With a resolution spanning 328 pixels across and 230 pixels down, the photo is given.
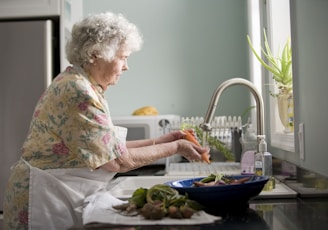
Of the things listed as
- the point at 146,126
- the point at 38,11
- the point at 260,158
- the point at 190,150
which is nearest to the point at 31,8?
the point at 38,11

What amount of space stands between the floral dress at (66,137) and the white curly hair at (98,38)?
6 centimetres

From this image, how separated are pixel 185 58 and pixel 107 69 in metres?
1.95

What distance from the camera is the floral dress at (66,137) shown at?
142 cm

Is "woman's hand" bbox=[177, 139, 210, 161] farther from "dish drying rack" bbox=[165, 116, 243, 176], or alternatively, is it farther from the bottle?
"dish drying rack" bbox=[165, 116, 243, 176]

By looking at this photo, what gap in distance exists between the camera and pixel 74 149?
4.82 ft

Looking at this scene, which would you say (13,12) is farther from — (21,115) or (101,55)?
(101,55)

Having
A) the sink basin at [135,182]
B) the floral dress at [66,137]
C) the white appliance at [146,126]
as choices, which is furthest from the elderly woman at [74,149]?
the white appliance at [146,126]

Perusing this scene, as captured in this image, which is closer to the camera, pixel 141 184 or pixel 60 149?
pixel 60 149

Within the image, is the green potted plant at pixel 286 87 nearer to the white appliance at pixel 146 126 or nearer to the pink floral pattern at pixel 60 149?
the white appliance at pixel 146 126

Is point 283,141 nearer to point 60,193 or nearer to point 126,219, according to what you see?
point 60,193

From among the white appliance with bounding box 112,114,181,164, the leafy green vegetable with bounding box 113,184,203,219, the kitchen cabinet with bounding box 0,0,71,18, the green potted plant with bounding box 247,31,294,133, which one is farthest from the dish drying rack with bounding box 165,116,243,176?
the leafy green vegetable with bounding box 113,184,203,219

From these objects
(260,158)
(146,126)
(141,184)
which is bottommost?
(141,184)

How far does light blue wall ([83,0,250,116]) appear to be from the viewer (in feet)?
11.7

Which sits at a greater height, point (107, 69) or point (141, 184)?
point (107, 69)
